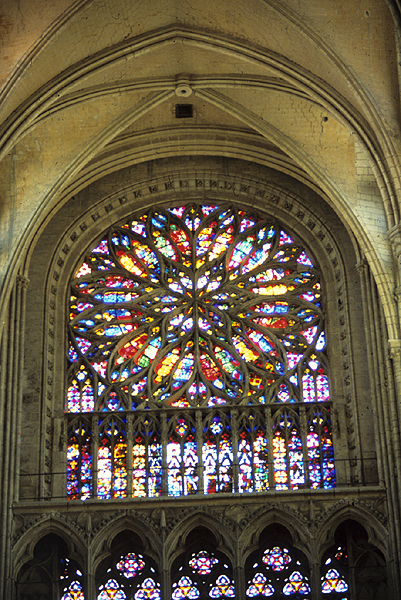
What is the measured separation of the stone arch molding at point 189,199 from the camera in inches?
731

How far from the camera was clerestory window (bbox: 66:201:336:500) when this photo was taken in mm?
18484

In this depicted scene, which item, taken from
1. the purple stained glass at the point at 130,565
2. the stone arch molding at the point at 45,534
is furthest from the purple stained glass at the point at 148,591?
the stone arch molding at the point at 45,534

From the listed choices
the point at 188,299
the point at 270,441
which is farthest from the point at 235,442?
the point at 188,299

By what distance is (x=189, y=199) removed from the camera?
2103 cm

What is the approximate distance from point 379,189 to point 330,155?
1.27 metres

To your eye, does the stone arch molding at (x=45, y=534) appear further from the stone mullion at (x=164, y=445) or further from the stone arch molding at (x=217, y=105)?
the stone arch molding at (x=217, y=105)

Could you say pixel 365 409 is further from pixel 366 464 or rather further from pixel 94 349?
pixel 94 349

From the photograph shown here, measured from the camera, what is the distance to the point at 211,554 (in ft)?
58.6

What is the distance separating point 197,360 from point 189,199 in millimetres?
3093

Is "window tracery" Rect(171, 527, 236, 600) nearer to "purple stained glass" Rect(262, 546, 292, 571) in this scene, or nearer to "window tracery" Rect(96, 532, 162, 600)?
"window tracery" Rect(96, 532, 162, 600)

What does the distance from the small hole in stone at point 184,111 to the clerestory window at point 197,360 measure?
5.36 ft

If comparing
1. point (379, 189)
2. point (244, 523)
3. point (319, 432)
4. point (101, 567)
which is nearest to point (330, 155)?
point (379, 189)

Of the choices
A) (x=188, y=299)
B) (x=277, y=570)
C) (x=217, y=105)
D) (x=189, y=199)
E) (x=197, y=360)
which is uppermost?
(x=217, y=105)

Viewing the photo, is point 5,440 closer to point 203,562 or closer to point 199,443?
point 199,443
